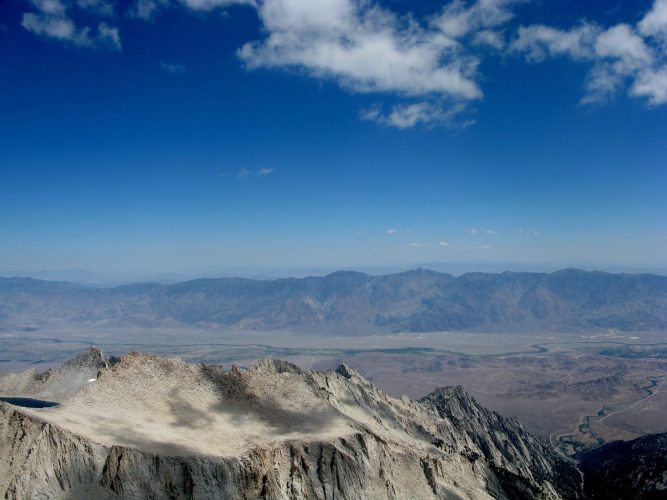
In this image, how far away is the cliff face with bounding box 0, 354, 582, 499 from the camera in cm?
4028

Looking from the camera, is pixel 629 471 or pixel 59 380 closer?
pixel 59 380

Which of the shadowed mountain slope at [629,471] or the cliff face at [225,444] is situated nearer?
the cliff face at [225,444]

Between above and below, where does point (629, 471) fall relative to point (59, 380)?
below

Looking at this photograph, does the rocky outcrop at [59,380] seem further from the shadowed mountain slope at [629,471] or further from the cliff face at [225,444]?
the shadowed mountain slope at [629,471]

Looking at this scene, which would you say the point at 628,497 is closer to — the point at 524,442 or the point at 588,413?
the point at 524,442

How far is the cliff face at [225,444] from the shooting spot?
40.3 meters

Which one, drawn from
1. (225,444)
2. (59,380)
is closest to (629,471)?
(225,444)

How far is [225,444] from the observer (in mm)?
50312

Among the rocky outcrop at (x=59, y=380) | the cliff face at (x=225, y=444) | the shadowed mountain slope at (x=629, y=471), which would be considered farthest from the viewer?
the shadowed mountain slope at (x=629, y=471)

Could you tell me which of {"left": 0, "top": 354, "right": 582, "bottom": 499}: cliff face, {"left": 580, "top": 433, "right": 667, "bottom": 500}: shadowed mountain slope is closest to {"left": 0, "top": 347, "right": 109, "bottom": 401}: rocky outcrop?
{"left": 0, "top": 354, "right": 582, "bottom": 499}: cliff face

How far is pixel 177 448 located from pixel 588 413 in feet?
601

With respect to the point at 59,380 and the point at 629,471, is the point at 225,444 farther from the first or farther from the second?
the point at 629,471

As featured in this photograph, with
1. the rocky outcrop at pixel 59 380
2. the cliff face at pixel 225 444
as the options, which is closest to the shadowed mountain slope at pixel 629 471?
the cliff face at pixel 225 444

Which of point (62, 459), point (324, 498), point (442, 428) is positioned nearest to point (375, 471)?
point (324, 498)
